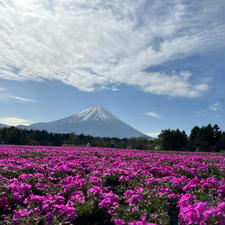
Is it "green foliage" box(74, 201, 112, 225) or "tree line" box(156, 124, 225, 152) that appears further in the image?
"tree line" box(156, 124, 225, 152)

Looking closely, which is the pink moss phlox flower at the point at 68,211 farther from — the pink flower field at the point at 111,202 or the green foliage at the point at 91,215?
the green foliage at the point at 91,215

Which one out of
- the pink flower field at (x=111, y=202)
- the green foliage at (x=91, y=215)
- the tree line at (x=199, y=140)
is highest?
the tree line at (x=199, y=140)

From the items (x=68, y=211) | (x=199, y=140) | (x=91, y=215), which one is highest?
(x=199, y=140)

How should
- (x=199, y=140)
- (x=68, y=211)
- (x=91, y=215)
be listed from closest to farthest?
(x=68, y=211) < (x=91, y=215) < (x=199, y=140)

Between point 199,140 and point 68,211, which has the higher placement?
point 199,140

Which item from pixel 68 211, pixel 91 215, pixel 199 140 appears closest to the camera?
pixel 68 211

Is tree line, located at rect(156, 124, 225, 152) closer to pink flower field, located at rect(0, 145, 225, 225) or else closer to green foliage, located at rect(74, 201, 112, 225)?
pink flower field, located at rect(0, 145, 225, 225)

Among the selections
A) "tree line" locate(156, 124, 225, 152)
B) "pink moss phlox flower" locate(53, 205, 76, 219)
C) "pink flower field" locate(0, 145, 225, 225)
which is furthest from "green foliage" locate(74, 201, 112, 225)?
"tree line" locate(156, 124, 225, 152)

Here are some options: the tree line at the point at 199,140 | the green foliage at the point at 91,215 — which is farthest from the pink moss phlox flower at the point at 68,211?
the tree line at the point at 199,140

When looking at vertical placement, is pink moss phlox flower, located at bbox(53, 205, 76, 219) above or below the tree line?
below

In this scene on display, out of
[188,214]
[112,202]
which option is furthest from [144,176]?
[188,214]

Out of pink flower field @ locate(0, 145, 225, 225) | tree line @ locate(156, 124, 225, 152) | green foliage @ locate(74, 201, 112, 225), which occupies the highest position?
tree line @ locate(156, 124, 225, 152)

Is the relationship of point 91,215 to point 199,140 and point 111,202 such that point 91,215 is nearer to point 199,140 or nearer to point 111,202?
point 111,202

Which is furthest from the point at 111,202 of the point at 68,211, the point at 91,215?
the point at 68,211
